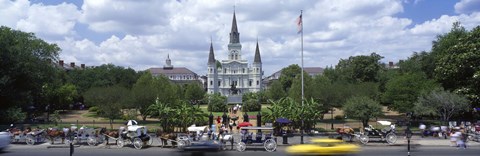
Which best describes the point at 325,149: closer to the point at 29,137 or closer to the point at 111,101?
the point at 29,137

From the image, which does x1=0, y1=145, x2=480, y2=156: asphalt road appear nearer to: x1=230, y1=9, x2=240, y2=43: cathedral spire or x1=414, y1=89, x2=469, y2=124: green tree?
x1=414, y1=89, x2=469, y2=124: green tree

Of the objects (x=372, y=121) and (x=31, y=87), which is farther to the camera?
(x=31, y=87)

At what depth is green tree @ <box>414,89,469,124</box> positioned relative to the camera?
124ft

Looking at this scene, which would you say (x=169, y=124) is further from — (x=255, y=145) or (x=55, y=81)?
(x=55, y=81)

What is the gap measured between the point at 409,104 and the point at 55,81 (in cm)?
4981

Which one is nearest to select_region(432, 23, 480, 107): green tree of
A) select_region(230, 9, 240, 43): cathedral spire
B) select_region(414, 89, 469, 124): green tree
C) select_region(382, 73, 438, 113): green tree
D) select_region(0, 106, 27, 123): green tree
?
select_region(382, 73, 438, 113): green tree

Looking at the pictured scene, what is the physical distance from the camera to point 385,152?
2345 centimetres

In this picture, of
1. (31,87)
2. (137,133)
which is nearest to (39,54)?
(31,87)

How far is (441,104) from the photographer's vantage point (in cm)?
3797

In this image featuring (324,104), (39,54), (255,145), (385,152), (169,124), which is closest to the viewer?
(385,152)

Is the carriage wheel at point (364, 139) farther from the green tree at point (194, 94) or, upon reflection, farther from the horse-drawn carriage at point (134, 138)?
the green tree at point (194, 94)

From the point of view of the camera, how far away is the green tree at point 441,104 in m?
37.8

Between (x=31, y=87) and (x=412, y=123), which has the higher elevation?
(x=31, y=87)

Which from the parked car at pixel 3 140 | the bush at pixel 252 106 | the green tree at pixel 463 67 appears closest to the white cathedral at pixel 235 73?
the bush at pixel 252 106
